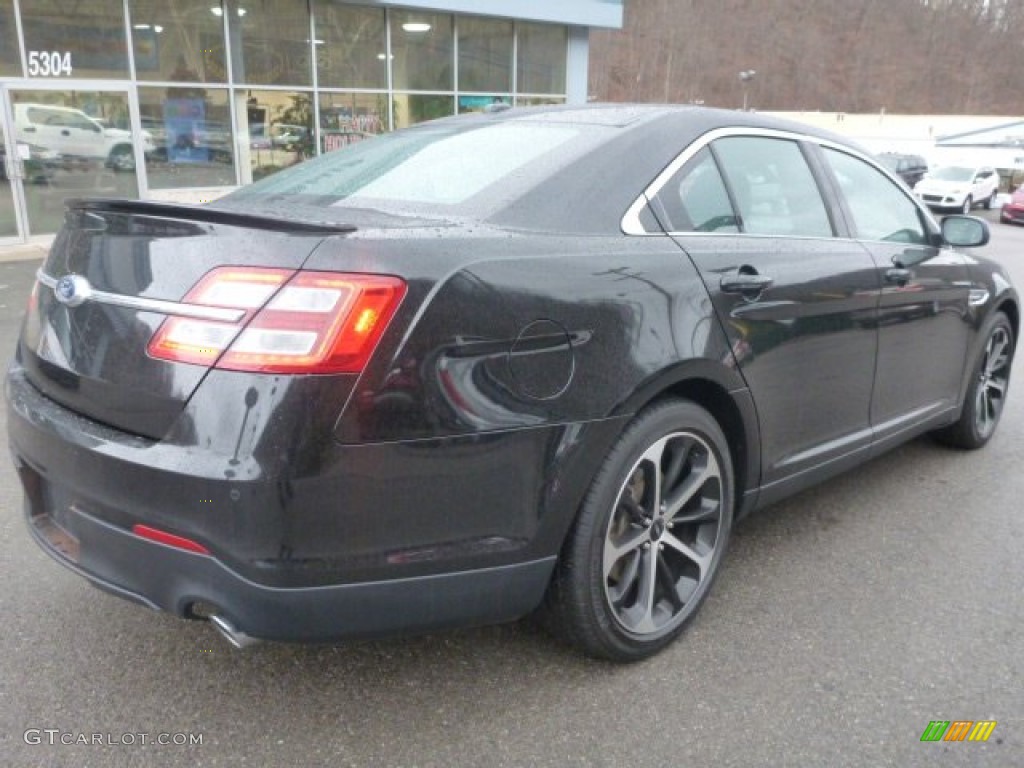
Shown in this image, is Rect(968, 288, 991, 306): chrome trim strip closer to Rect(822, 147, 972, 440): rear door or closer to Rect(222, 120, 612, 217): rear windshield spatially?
Rect(822, 147, 972, 440): rear door

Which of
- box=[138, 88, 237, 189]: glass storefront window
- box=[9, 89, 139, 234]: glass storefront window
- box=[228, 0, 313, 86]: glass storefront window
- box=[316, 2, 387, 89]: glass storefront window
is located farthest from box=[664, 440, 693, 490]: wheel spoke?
box=[316, 2, 387, 89]: glass storefront window

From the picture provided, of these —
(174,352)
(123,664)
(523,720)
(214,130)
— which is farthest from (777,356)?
(214,130)

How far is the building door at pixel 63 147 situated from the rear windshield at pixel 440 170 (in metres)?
11.2

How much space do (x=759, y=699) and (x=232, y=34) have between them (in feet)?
46.6

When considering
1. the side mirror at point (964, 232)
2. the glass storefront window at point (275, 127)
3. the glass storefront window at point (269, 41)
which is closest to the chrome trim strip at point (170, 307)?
the side mirror at point (964, 232)

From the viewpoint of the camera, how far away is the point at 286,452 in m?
1.82

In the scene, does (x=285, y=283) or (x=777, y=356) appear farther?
(x=777, y=356)

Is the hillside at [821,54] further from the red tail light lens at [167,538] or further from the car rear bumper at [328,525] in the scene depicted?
the red tail light lens at [167,538]

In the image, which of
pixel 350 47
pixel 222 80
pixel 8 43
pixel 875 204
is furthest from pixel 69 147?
pixel 875 204

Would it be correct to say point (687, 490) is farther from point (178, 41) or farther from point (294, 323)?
point (178, 41)

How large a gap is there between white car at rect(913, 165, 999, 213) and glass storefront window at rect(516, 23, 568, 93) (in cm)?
1341

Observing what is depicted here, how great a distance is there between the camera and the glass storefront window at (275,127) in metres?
14.4

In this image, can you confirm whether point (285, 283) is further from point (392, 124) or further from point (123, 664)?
point (392, 124)

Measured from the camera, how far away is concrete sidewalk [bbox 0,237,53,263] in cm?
1150
